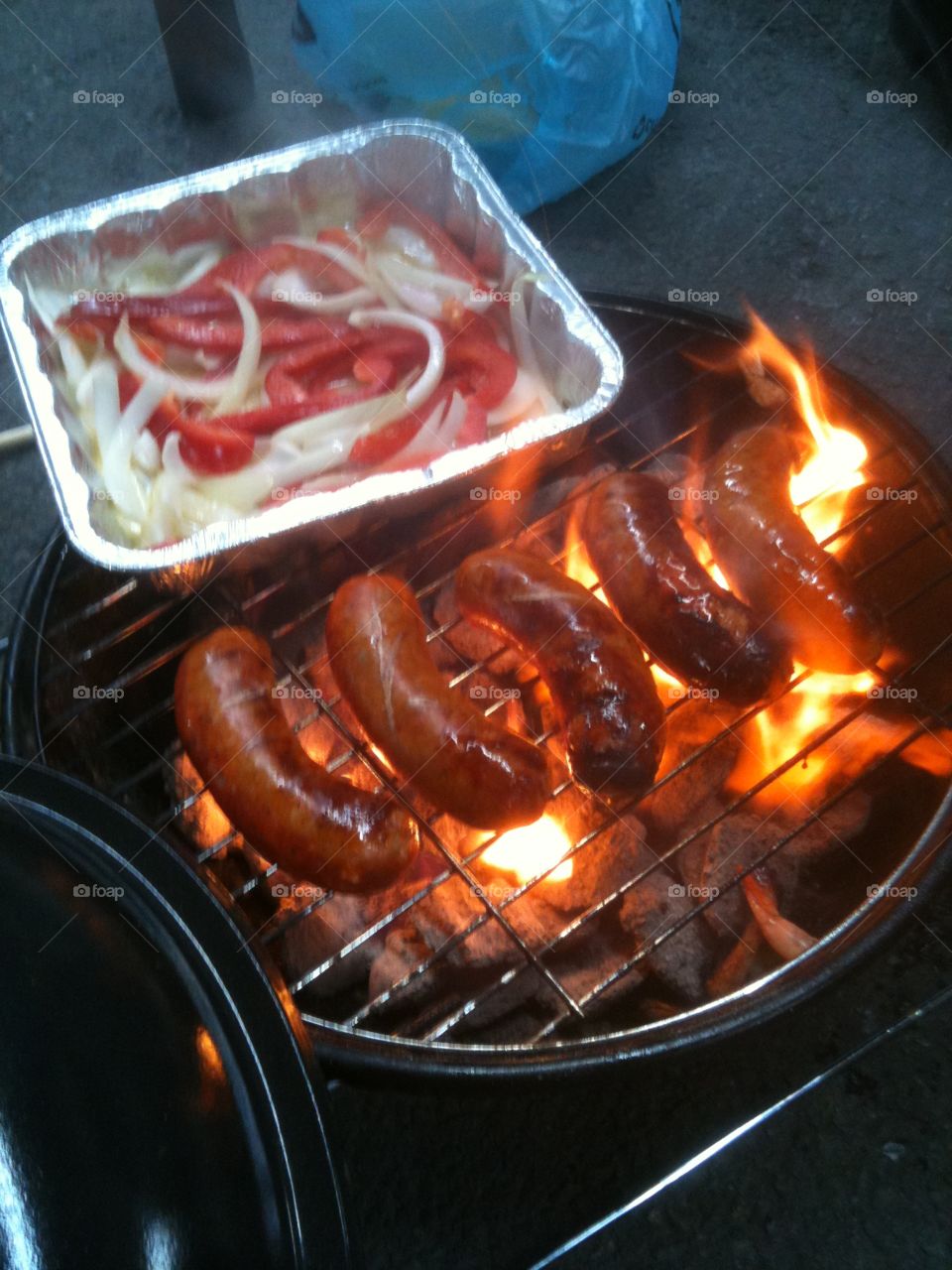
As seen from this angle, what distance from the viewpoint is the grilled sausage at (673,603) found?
2197mm

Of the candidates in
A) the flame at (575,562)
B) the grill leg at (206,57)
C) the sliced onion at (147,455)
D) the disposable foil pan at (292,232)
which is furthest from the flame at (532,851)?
the grill leg at (206,57)

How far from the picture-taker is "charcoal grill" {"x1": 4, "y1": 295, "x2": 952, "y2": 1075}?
192 cm

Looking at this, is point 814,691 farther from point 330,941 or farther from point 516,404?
point 330,941

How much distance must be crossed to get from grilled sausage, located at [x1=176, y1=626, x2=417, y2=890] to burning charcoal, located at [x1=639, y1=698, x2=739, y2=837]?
2.09 feet

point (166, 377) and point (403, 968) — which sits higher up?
point (166, 377)

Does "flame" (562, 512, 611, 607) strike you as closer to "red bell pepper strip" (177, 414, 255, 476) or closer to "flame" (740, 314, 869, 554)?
"flame" (740, 314, 869, 554)

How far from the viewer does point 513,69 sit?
3.49 metres

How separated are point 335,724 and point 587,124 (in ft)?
8.45

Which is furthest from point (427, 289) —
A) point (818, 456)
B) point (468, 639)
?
point (818, 456)

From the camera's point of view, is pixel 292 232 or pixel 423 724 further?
pixel 292 232

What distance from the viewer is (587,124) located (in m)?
3.70

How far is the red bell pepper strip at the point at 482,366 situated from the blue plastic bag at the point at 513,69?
134 cm

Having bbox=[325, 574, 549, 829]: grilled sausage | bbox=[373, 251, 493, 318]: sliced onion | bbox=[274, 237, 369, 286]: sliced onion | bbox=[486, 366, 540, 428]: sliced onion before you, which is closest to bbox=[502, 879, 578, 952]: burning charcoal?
bbox=[325, 574, 549, 829]: grilled sausage

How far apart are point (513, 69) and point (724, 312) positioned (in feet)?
3.62
